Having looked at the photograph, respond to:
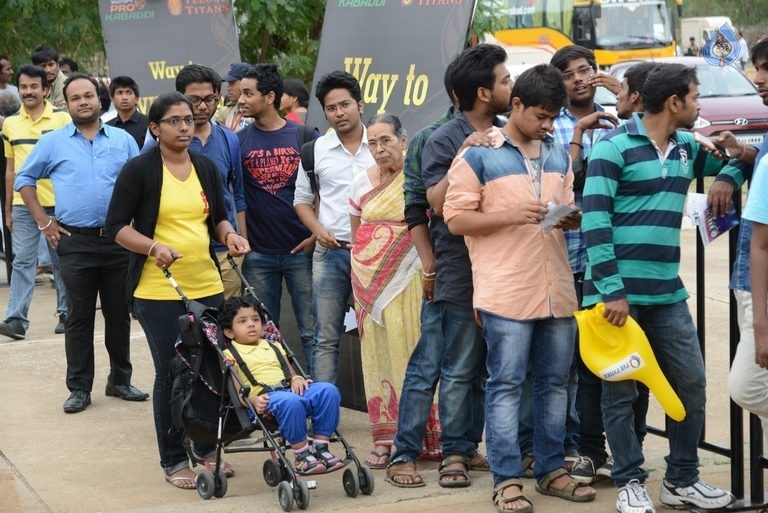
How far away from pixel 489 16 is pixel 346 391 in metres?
9.56

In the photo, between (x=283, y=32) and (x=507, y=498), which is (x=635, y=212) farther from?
(x=283, y=32)

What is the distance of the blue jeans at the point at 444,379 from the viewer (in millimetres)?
5691

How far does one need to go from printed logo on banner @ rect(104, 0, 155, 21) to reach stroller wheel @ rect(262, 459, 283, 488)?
6.01 meters

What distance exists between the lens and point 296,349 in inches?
299

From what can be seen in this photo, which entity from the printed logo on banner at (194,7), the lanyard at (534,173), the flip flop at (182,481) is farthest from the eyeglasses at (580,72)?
the printed logo on banner at (194,7)

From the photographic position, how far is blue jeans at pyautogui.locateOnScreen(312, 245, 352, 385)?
671cm

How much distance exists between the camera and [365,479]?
5.71 m

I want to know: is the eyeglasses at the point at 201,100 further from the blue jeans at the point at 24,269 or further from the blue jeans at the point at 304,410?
the blue jeans at the point at 24,269

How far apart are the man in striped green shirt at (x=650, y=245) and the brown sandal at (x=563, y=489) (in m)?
0.19

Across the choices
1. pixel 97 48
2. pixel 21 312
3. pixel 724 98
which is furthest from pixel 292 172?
pixel 724 98

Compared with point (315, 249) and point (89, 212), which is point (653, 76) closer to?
point (315, 249)

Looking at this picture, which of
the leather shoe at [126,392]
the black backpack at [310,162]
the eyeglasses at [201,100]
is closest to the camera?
the black backpack at [310,162]

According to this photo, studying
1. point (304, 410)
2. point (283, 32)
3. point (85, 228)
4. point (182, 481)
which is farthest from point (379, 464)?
point (283, 32)

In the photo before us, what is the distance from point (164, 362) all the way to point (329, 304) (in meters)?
0.96
